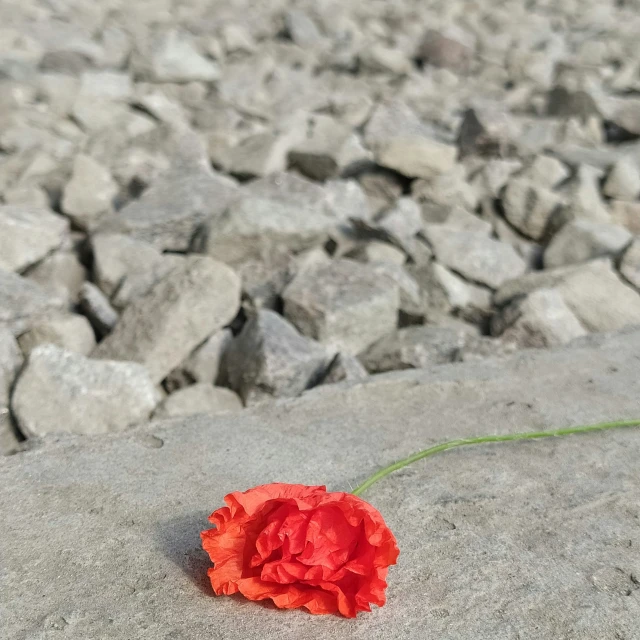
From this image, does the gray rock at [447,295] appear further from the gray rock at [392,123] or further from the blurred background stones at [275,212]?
the gray rock at [392,123]

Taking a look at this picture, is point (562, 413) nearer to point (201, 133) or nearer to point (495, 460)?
point (495, 460)

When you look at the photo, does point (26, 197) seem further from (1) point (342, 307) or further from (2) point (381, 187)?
(2) point (381, 187)

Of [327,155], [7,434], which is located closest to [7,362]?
[7,434]

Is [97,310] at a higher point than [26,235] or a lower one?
lower

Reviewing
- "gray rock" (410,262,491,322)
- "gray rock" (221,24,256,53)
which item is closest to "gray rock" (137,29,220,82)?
"gray rock" (221,24,256,53)

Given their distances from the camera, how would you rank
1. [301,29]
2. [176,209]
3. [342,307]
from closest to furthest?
1. [342,307]
2. [176,209]
3. [301,29]

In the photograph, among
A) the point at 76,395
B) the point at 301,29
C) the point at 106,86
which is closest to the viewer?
the point at 76,395

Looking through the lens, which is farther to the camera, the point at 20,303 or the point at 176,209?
the point at 176,209
